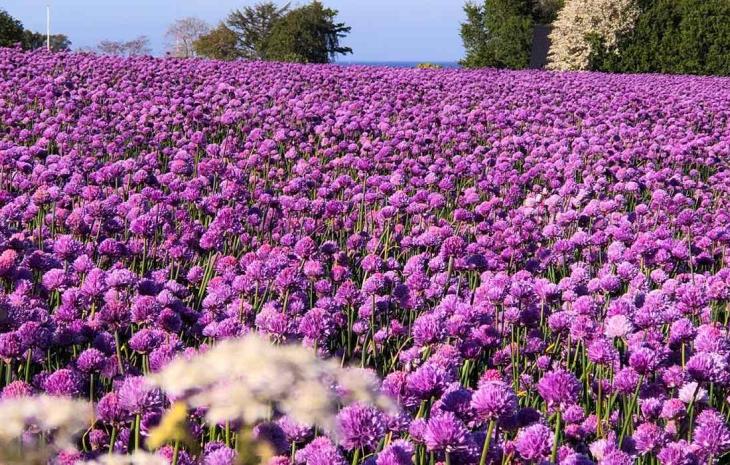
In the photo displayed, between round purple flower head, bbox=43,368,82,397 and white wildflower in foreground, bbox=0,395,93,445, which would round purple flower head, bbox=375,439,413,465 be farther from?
round purple flower head, bbox=43,368,82,397

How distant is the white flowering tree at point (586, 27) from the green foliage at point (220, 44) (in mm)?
16413

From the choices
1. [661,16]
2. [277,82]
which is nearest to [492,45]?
[661,16]

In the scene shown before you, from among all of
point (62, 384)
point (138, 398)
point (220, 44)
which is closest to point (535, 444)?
point (138, 398)

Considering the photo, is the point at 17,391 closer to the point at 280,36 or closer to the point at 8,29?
the point at 8,29

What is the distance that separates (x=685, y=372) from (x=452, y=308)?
2.55 ft

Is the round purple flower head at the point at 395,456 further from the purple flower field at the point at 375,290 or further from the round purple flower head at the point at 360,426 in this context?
the round purple flower head at the point at 360,426

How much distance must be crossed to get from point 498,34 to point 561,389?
3339 centimetres

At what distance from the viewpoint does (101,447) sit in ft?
6.89

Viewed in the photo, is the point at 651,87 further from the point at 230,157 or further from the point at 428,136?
the point at 230,157

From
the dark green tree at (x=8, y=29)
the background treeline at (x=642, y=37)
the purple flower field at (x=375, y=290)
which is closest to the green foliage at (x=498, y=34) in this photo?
the background treeline at (x=642, y=37)

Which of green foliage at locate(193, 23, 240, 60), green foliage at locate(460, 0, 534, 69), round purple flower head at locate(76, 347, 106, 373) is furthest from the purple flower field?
green foliage at locate(193, 23, 240, 60)

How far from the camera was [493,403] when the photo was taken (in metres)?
1.75

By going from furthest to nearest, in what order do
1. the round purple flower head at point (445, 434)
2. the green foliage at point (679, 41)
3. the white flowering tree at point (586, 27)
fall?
the white flowering tree at point (586, 27), the green foliage at point (679, 41), the round purple flower head at point (445, 434)

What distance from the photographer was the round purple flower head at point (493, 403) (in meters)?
1.75
